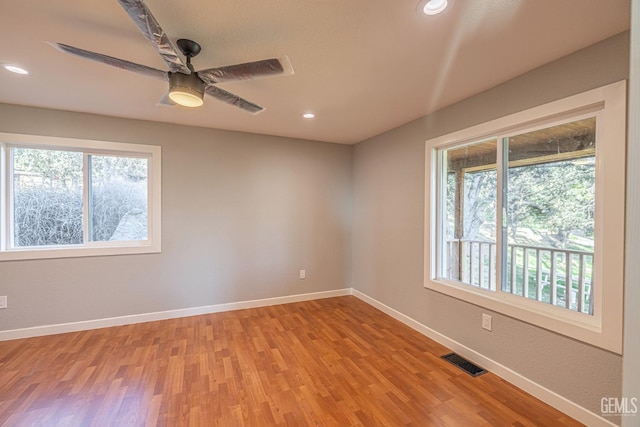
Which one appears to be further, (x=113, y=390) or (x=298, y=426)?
(x=113, y=390)

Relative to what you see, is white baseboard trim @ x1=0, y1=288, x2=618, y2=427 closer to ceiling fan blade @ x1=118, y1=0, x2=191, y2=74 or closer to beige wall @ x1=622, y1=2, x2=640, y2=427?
beige wall @ x1=622, y1=2, x2=640, y2=427

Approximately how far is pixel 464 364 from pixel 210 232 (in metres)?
3.11

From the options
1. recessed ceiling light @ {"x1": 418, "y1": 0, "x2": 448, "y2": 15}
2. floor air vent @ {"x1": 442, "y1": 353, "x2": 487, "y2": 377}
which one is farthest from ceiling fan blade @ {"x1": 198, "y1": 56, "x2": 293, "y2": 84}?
floor air vent @ {"x1": 442, "y1": 353, "x2": 487, "y2": 377}

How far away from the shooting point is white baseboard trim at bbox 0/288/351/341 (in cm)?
277

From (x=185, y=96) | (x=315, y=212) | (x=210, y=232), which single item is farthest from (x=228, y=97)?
(x=315, y=212)

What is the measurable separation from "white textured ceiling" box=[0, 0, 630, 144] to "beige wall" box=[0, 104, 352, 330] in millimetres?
767

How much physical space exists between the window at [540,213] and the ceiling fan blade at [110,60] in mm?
2509

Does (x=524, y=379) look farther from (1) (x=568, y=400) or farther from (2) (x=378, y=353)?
(2) (x=378, y=353)

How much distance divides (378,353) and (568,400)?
4.35 feet

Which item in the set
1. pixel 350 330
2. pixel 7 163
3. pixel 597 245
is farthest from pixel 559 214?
pixel 7 163

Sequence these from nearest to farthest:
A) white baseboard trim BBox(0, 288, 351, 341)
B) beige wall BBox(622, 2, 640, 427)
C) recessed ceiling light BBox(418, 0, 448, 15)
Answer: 1. beige wall BBox(622, 2, 640, 427)
2. recessed ceiling light BBox(418, 0, 448, 15)
3. white baseboard trim BBox(0, 288, 351, 341)

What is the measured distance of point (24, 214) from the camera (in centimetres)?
287

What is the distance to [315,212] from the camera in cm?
407

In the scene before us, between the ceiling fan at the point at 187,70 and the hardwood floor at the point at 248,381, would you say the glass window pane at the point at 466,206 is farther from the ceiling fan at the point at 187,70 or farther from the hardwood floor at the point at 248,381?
the ceiling fan at the point at 187,70
